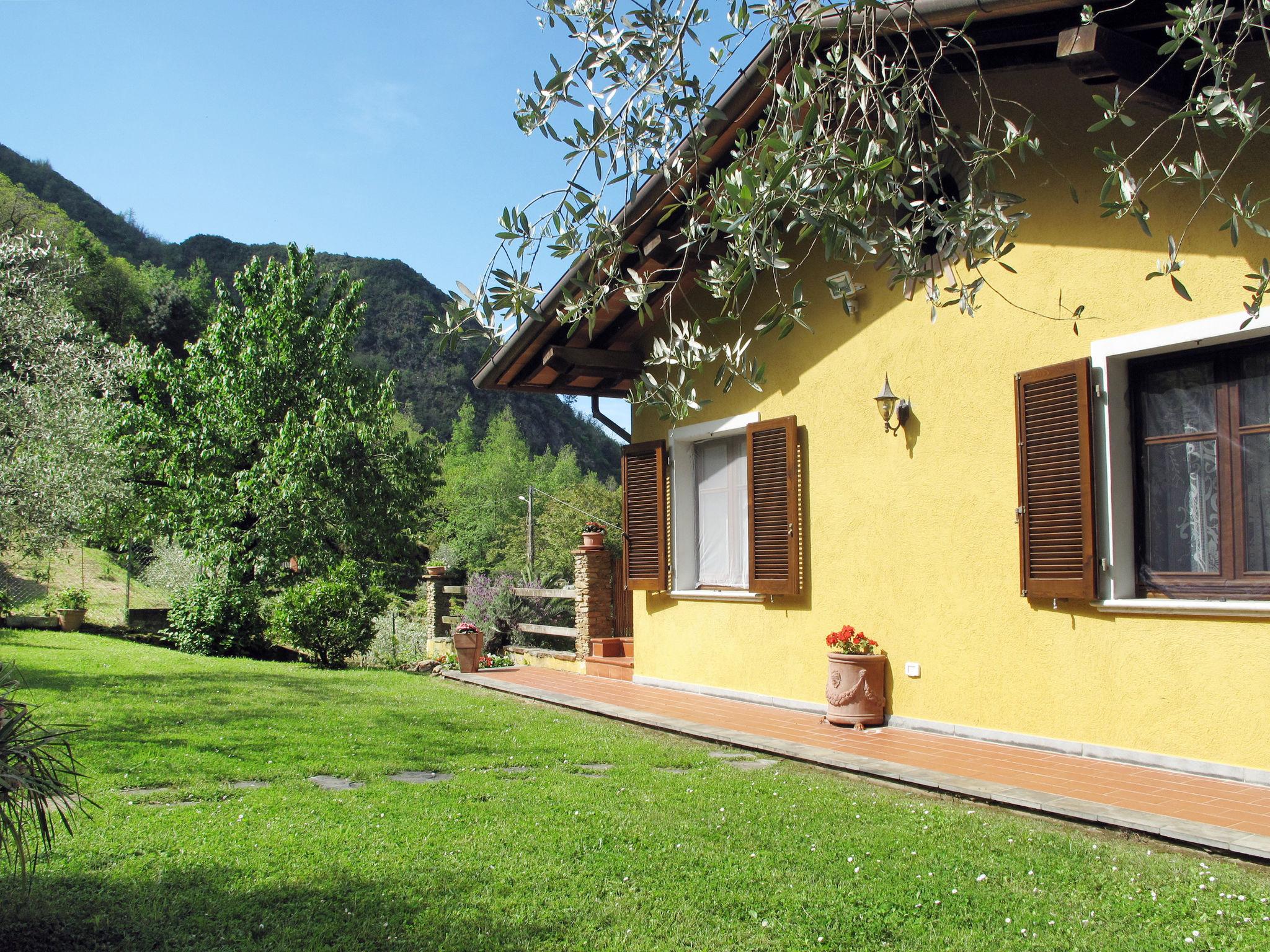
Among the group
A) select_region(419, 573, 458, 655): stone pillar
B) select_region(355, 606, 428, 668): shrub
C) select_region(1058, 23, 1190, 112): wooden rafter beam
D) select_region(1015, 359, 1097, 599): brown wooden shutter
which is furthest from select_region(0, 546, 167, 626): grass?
select_region(1058, 23, 1190, 112): wooden rafter beam

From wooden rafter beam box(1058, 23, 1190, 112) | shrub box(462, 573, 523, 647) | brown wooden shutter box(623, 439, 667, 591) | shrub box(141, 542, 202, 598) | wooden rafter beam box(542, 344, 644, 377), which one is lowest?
shrub box(462, 573, 523, 647)

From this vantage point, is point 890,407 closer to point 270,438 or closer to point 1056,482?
point 1056,482

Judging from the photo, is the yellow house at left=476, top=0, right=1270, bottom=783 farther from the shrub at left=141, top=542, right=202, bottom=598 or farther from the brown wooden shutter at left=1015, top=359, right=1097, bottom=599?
the shrub at left=141, top=542, right=202, bottom=598

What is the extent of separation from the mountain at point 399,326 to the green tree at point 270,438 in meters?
39.8

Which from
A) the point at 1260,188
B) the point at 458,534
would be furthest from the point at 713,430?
the point at 458,534

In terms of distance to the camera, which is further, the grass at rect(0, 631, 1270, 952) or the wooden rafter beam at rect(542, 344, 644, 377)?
the wooden rafter beam at rect(542, 344, 644, 377)

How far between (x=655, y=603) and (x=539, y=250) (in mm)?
7097

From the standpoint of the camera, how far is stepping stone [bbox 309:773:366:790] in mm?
5461

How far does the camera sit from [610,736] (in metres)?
7.27

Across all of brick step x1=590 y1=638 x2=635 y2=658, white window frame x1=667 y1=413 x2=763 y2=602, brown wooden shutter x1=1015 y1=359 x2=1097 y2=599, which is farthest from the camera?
brick step x1=590 y1=638 x2=635 y2=658

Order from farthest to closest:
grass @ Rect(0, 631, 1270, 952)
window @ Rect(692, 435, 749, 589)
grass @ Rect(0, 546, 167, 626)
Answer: grass @ Rect(0, 546, 167, 626) → window @ Rect(692, 435, 749, 589) → grass @ Rect(0, 631, 1270, 952)

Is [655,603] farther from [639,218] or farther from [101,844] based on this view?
[101,844]

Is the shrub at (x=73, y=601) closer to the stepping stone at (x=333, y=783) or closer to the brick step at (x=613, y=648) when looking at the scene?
the brick step at (x=613, y=648)

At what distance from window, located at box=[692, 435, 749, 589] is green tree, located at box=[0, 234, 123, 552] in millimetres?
8700
